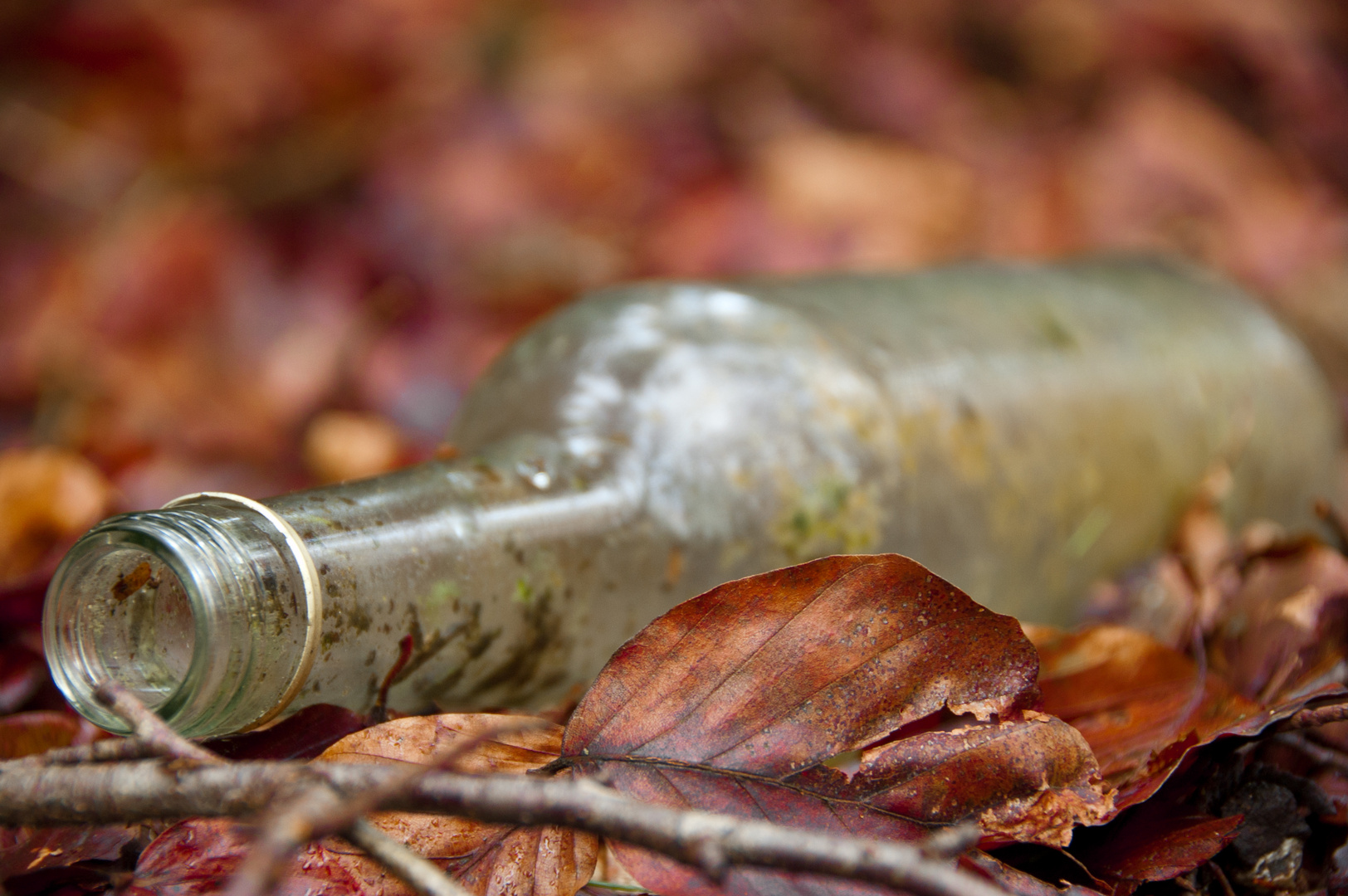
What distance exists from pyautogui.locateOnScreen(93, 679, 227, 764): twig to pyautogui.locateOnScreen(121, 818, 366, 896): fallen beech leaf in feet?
0.21

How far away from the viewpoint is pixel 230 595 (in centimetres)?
49

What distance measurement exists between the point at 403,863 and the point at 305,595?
0.19m

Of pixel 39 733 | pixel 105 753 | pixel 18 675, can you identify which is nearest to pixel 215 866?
pixel 105 753

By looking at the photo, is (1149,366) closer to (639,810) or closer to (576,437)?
(576,437)

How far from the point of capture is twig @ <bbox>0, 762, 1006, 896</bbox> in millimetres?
355

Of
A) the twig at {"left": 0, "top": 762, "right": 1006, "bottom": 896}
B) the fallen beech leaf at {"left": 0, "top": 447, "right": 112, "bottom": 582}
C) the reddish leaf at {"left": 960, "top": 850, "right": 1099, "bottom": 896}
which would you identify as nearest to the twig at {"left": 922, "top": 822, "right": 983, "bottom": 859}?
the twig at {"left": 0, "top": 762, "right": 1006, "bottom": 896}

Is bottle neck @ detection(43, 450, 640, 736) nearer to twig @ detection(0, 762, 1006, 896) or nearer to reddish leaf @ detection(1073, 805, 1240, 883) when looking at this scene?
twig @ detection(0, 762, 1006, 896)

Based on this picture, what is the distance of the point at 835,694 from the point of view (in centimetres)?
52

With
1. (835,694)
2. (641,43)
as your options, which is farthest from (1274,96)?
(835,694)

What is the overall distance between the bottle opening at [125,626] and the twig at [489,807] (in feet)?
0.26

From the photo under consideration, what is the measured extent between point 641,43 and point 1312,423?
140 centimetres

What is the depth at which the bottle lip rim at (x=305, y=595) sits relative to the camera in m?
0.53

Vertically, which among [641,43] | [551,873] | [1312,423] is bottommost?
[1312,423]

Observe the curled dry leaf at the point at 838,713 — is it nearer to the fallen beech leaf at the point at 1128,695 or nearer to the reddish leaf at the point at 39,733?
the fallen beech leaf at the point at 1128,695
